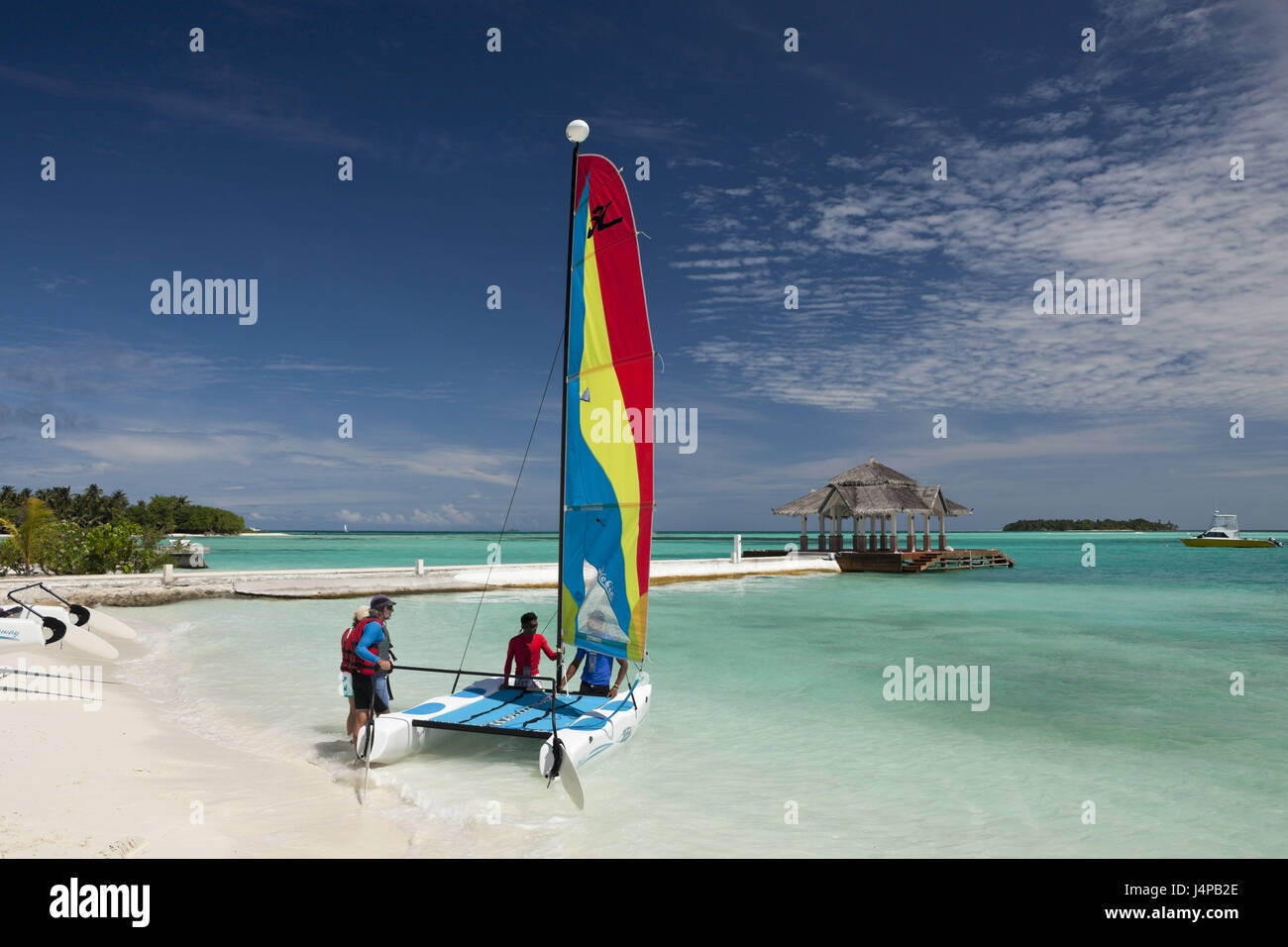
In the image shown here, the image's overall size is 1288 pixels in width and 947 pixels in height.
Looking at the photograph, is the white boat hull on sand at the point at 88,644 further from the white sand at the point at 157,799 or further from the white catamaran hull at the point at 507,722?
the white catamaran hull at the point at 507,722

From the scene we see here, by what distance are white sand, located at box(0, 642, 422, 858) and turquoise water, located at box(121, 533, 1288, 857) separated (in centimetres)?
43

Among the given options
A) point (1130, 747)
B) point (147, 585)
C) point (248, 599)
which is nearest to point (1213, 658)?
point (1130, 747)

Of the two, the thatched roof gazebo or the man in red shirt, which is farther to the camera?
the thatched roof gazebo

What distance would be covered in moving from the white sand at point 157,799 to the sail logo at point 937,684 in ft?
28.4

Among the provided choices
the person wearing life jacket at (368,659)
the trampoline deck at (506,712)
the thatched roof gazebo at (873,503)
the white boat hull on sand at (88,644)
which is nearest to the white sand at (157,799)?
the person wearing life jacket at (368,659)

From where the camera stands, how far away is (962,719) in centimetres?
1048

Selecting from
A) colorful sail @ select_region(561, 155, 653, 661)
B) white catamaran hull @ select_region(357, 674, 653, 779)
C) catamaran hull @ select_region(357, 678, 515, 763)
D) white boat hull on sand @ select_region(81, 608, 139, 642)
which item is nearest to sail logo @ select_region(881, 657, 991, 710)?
white catamaran hull @ select_region(357, 674, 653, 779)

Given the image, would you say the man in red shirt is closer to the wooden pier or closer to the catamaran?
the wooden pier

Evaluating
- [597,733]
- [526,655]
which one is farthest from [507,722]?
[526,655]

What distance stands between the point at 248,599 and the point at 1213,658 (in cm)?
2561

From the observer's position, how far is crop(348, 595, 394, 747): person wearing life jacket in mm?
7148
